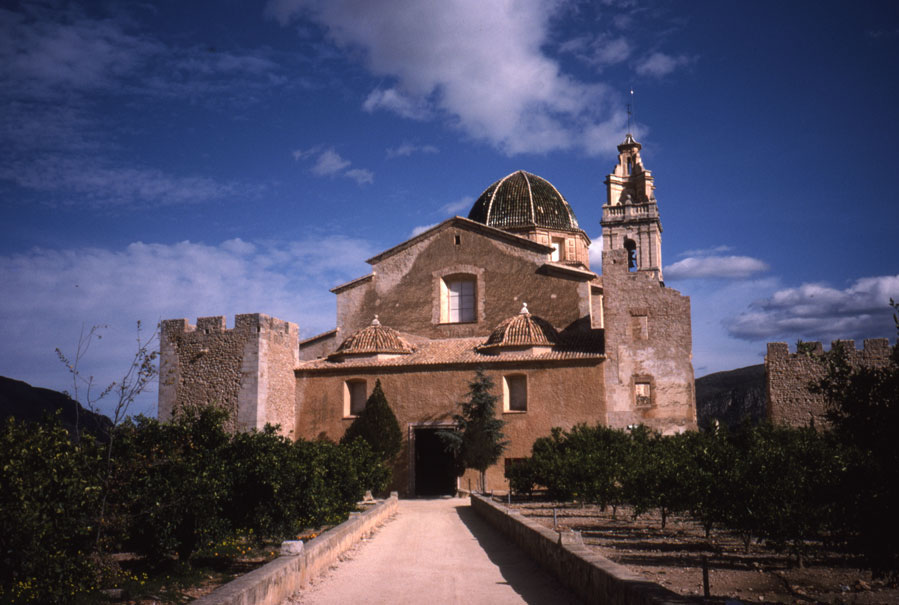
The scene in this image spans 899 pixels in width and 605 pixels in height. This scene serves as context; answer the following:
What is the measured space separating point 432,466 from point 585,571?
68.3 ft

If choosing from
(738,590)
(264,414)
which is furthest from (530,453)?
(738,590)

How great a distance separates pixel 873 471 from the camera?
529 cm

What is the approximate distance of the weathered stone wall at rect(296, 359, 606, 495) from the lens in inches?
914

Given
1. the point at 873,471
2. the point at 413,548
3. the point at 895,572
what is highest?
the point at 873,471

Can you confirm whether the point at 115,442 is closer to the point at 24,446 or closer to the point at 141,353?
the point at 141,353

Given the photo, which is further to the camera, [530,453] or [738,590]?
[530,453]

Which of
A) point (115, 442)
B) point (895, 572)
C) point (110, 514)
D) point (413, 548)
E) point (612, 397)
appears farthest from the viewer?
point (612, 397)

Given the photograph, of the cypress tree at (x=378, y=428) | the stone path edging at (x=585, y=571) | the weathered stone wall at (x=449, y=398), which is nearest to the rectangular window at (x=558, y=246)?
the weathered stone wall at (x=449, y=398)

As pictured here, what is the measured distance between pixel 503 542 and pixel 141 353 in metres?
7.11

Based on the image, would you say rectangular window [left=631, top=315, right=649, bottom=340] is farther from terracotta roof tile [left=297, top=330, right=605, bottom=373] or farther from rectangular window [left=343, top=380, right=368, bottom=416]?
rectangular window [left=343, top=380, right=368, bottom=416]

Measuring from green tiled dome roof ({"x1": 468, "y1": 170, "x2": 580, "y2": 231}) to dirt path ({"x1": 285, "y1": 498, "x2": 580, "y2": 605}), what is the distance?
69.3 ft

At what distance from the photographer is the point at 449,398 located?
2442 centimetres

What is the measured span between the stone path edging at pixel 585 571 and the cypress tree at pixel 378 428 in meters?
11.8

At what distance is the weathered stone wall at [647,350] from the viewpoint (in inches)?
896
